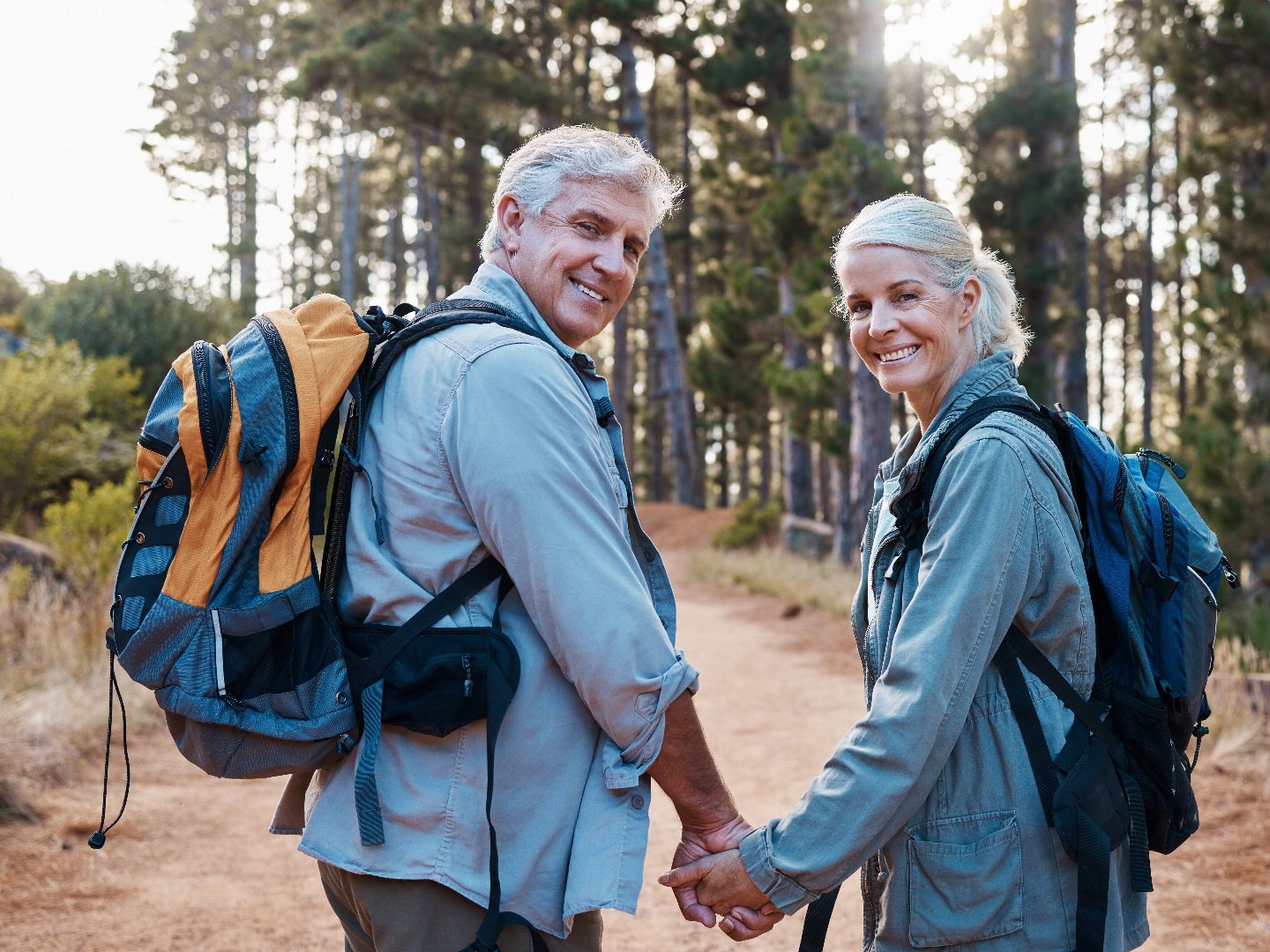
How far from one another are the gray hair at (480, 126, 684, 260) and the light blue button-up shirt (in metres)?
0.43

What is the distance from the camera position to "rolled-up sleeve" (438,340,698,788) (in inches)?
75.5

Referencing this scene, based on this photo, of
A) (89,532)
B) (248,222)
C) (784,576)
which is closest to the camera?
(89,532)

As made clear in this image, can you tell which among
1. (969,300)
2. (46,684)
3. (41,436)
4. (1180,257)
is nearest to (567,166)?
(969,300)

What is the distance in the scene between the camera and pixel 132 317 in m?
17.0

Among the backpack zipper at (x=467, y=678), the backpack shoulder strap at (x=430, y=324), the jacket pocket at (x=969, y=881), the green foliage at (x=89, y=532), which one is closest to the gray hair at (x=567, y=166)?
the backpack shoulder strap at (x=430, y=324)

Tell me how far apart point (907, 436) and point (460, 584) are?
1.16 meters

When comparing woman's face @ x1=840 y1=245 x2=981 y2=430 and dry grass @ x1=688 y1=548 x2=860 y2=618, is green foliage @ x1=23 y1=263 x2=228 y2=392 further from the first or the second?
woman's face @ x1=840 y1=245 x2=981 y2=430

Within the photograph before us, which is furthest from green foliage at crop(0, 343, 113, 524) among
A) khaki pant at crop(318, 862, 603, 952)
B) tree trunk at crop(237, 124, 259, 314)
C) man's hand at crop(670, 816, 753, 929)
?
tree trunk at crop(237, 124, 259, 314)

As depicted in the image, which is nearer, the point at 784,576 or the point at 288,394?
the point at 288,394

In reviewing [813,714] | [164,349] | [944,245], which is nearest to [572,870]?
[944,245]

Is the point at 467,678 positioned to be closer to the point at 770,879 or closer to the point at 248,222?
the point at 770,879

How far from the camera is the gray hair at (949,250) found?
2.33 metres

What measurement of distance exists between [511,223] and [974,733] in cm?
138

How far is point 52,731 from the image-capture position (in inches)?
245
